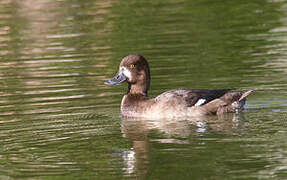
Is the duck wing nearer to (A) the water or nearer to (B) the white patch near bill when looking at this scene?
(A) the water

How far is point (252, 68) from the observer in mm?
15633

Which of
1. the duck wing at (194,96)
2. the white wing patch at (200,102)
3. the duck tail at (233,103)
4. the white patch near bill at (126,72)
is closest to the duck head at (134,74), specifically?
the white patch near bill at (126,72)

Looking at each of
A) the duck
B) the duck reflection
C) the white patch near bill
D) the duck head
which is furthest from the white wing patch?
the white patch near bill

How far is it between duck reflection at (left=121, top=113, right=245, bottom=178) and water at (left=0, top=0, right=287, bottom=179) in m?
0.02

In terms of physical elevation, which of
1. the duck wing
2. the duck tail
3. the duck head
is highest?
the duck head

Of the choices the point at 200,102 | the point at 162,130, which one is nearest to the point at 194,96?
the point at 200,102

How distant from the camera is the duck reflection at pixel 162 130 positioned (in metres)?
9.65

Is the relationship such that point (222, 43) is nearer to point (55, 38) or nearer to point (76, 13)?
point (55, 38)

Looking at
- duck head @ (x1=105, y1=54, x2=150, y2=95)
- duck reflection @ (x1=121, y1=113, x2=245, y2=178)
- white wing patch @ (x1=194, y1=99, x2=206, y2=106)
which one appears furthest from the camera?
duck head @ (x1=105, y1=54, x2=150, y2=95)

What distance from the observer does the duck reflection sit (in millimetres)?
9654

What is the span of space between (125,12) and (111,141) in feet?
43.9

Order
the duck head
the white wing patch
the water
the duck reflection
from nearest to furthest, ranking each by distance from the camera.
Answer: the water, the duck reflection, the white wing patch, the duck head

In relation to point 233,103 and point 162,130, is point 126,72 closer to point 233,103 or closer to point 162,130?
point 233,103

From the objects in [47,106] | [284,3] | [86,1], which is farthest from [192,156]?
[86,1]
